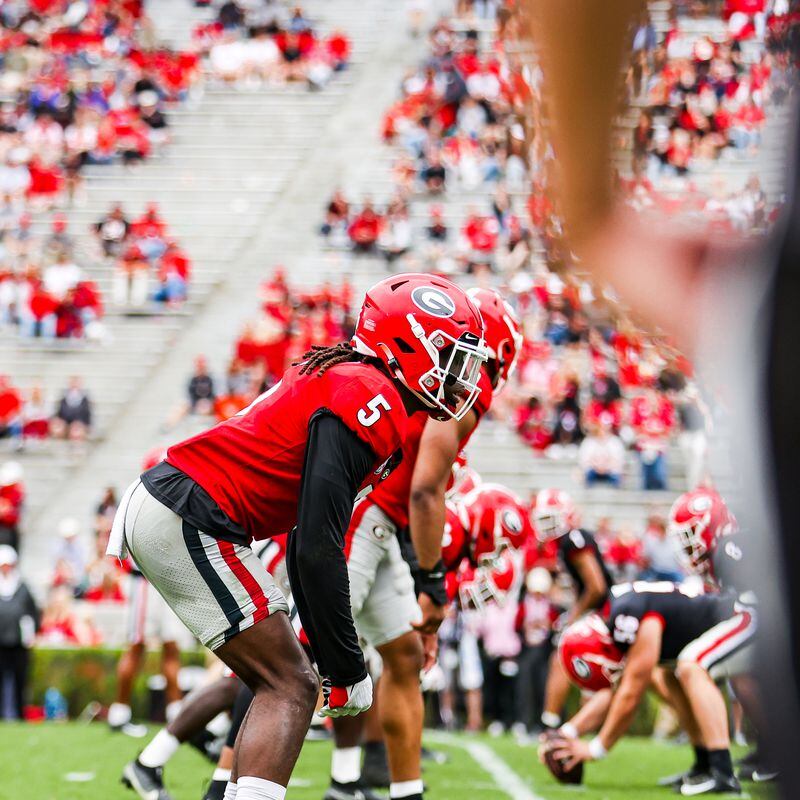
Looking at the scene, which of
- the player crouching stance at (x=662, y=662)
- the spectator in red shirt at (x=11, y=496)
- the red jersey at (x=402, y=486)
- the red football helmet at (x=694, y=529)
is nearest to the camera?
the red jersey at (x=402, y=486)

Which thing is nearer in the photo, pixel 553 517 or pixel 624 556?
pixel 553 517

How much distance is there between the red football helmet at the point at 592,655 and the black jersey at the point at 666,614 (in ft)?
0.64

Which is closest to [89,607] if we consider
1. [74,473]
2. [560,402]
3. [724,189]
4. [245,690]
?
[74,473]

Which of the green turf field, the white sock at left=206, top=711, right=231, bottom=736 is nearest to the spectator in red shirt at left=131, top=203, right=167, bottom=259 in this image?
the green turf field

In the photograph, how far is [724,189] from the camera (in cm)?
140

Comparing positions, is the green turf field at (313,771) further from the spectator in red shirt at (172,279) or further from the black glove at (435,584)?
the spectator in red shirt at (172,279)

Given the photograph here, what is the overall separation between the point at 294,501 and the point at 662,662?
4846 mm

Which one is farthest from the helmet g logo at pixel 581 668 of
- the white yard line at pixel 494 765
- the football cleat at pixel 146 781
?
the football cleat at pixel 146 781

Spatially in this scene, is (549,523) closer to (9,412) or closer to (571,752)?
(571,752)

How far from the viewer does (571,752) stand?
8055mm

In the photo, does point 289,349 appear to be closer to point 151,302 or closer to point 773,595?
point 151,302

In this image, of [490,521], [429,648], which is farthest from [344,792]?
[490,521]

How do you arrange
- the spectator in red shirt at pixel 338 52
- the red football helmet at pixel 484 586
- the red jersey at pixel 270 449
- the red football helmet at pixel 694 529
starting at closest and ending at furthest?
the red jersey at pixel 270 449 → the red football helmet at pixel 694 529 → the red football helmet at pixel 484 586 → the spectator in red shirt at pixel 338 52

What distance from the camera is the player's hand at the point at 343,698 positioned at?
4016 mm
